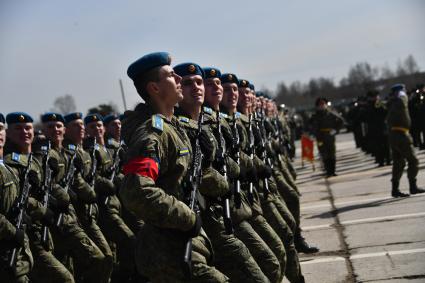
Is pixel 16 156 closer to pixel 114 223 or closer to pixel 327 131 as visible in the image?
pixel 114 223

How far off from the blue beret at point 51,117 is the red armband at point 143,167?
470 cm

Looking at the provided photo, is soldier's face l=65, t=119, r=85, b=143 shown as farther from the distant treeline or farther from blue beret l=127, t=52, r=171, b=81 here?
the distant treeline

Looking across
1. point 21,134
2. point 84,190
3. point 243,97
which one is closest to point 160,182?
point 21,134

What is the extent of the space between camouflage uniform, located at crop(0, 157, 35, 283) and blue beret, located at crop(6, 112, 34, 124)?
1.40 metres

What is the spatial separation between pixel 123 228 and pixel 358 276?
283 centimetres

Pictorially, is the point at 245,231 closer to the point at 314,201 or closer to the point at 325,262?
the point at 325,262

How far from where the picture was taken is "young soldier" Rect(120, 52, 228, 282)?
3.36 m

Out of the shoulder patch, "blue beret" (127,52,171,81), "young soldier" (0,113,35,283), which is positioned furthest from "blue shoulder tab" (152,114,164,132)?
"young soldier" (0,113,35,283)

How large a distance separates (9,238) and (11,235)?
Answer: 0.04 meters

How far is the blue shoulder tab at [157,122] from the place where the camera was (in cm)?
362

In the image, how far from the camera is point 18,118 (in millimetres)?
6637

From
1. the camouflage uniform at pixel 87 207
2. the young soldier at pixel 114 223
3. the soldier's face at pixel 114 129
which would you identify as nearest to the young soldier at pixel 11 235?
the camouflage uniform at pixel 87 207

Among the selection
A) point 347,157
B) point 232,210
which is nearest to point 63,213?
point 232,210

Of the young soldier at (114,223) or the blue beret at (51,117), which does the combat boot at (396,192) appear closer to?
the young soldier at (114,223)
